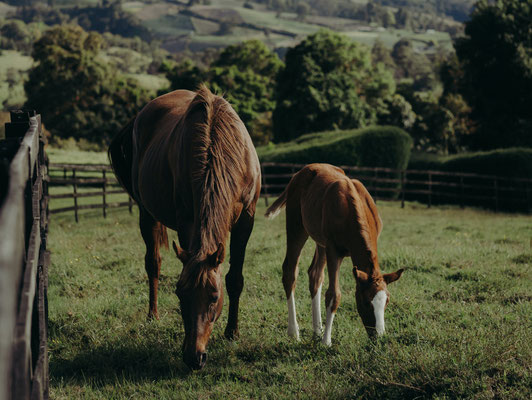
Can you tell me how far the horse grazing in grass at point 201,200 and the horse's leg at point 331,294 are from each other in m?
0.90

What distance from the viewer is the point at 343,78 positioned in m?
34.5

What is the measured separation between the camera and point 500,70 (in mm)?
25953

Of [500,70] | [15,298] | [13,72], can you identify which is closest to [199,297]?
[15,298]

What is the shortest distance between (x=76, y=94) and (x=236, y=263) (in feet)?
141

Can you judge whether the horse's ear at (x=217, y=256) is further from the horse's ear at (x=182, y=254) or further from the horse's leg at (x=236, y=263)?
the horse's leg at (x=236, y=263)

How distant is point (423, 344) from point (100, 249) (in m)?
6.87

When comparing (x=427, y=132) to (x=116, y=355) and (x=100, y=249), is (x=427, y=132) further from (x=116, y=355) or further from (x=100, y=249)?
(x=116, y=355)

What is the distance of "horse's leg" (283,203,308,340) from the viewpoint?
5.35m

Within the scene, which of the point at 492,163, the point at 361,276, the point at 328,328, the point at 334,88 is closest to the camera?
the point at 361,276

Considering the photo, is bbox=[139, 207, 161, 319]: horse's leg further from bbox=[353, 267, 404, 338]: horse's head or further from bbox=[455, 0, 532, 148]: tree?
bbox=[455, 0, 532, 148]: tree

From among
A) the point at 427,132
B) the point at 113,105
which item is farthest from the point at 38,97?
the point at 427,132

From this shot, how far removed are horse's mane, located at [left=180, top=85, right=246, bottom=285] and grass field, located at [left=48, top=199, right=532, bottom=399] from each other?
1117mm

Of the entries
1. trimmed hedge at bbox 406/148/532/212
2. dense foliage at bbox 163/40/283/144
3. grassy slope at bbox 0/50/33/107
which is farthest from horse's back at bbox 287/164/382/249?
grassy slope at bbox 0/50/33/107

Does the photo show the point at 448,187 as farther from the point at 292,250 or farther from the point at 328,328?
the point at 328,328
